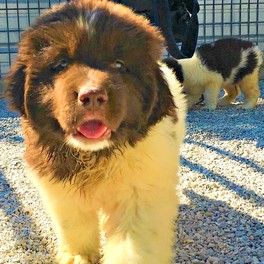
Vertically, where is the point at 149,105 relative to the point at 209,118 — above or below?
above

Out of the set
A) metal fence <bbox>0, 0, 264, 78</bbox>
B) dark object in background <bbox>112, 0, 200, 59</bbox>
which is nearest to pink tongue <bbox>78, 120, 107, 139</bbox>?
dark object in background <bbox>112, 0, 200, 59</bbox>

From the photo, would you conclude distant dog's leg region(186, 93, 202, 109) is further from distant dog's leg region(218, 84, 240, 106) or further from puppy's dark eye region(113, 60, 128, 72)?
puppy's dark eye region(113, 60, 128, 72)

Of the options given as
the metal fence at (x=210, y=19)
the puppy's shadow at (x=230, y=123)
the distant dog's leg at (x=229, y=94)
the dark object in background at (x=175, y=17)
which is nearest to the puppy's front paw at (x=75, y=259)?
the dark object in background at (x=175, y=17)

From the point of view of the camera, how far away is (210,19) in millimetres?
9875

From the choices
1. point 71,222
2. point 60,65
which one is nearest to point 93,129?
point 60,65

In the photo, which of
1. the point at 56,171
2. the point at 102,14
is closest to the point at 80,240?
the point at 56,171

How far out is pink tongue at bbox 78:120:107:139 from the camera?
2748mm

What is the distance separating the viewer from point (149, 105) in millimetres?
3057

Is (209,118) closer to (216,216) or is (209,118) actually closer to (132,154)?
(216,216)

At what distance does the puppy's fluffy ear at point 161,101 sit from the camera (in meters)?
3.13

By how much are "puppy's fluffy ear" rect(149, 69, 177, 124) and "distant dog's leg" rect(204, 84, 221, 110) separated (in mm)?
5535

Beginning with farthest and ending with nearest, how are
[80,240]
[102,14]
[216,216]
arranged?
1. [216,216]
2. [80,240]
3. [102,14]

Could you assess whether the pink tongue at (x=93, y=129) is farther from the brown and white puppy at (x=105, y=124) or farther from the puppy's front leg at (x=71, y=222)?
the puppy's front leg at (x=71, y=222)

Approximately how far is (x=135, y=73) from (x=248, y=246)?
131 cm
